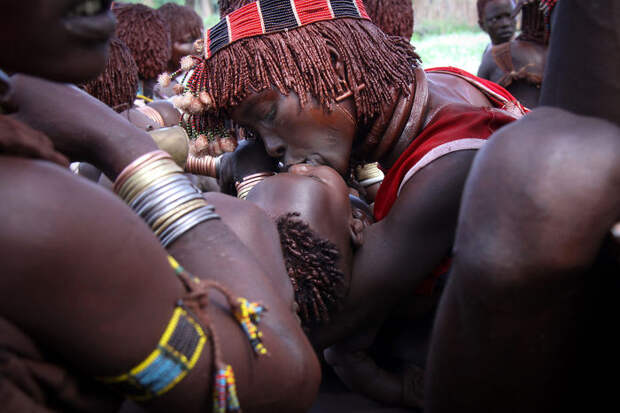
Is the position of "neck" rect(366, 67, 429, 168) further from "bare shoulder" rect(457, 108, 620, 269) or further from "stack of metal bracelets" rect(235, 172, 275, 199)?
"bare shoulder" rect(457, 108, 620, 269)

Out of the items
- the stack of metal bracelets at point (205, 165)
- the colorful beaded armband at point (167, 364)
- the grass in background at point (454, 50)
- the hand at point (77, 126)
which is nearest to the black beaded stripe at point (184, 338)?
the colorful beaded armband at point (167, 364)

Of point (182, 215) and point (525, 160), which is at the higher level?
point (525, 160)

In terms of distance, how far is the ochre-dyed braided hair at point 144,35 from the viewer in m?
4.84

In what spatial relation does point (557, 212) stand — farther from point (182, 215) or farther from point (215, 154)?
point (215, 154)

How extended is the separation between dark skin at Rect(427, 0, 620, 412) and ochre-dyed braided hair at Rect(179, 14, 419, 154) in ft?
3.31

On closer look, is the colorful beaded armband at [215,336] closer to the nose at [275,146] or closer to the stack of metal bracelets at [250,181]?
the nose at [275,146]

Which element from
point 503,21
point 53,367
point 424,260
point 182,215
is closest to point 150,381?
point 53,367

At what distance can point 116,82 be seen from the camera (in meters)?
→ 3.37

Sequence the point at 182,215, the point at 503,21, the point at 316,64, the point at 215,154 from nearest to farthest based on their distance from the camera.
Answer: the point at 182,215 → the point at 316,64 → the point at 215,154 → the point at 503,21

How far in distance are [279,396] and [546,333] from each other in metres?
0.45

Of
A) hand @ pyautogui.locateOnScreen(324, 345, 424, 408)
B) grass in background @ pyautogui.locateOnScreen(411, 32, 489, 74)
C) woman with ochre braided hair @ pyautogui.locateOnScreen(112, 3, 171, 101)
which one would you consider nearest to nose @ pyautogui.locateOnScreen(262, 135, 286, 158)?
hand @ pyautogui.locateOnScreen(324, 345, 424, 408)

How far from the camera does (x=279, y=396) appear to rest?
1022mm

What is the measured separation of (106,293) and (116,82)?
280 cm

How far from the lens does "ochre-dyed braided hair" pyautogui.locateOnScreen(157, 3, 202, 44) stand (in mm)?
6836
